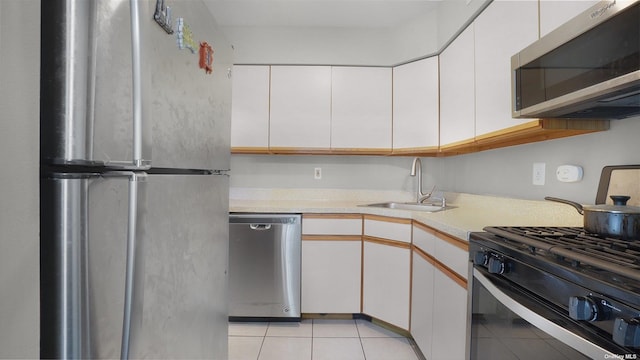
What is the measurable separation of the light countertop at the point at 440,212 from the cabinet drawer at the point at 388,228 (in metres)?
0.04

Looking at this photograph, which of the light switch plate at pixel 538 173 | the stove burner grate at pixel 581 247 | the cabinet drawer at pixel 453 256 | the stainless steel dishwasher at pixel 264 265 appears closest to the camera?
the stove burner grate at pixel 581 247

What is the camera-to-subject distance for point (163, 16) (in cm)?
70

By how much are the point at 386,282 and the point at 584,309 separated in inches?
60.4

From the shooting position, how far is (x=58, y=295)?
0.50 metres

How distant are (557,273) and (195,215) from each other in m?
0.99

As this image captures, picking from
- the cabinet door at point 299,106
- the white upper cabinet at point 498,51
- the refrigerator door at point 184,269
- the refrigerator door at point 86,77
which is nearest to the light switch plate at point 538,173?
the white upper cabinet at point 498,51

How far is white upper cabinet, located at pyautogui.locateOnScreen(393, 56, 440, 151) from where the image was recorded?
224 cm

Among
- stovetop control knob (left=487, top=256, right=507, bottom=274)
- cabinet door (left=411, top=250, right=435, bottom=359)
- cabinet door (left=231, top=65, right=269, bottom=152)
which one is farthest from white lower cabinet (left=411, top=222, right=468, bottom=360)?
cabinet door (left=231, top=65, right=269, bottom=152)

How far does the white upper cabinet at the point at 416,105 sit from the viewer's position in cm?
224

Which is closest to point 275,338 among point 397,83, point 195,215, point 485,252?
point 195,215

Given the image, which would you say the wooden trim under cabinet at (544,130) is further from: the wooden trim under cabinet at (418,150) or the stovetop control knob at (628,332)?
the stovetop control knob at (628,332)

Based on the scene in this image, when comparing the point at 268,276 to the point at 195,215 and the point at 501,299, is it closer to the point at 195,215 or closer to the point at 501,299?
the point at 195,215

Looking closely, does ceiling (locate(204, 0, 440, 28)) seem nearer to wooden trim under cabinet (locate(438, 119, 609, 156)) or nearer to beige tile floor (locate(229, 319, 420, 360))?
wooden trim under cabinet (locate(438, 119, 609, 156))

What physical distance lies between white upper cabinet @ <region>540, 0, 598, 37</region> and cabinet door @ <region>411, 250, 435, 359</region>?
1166 mm
